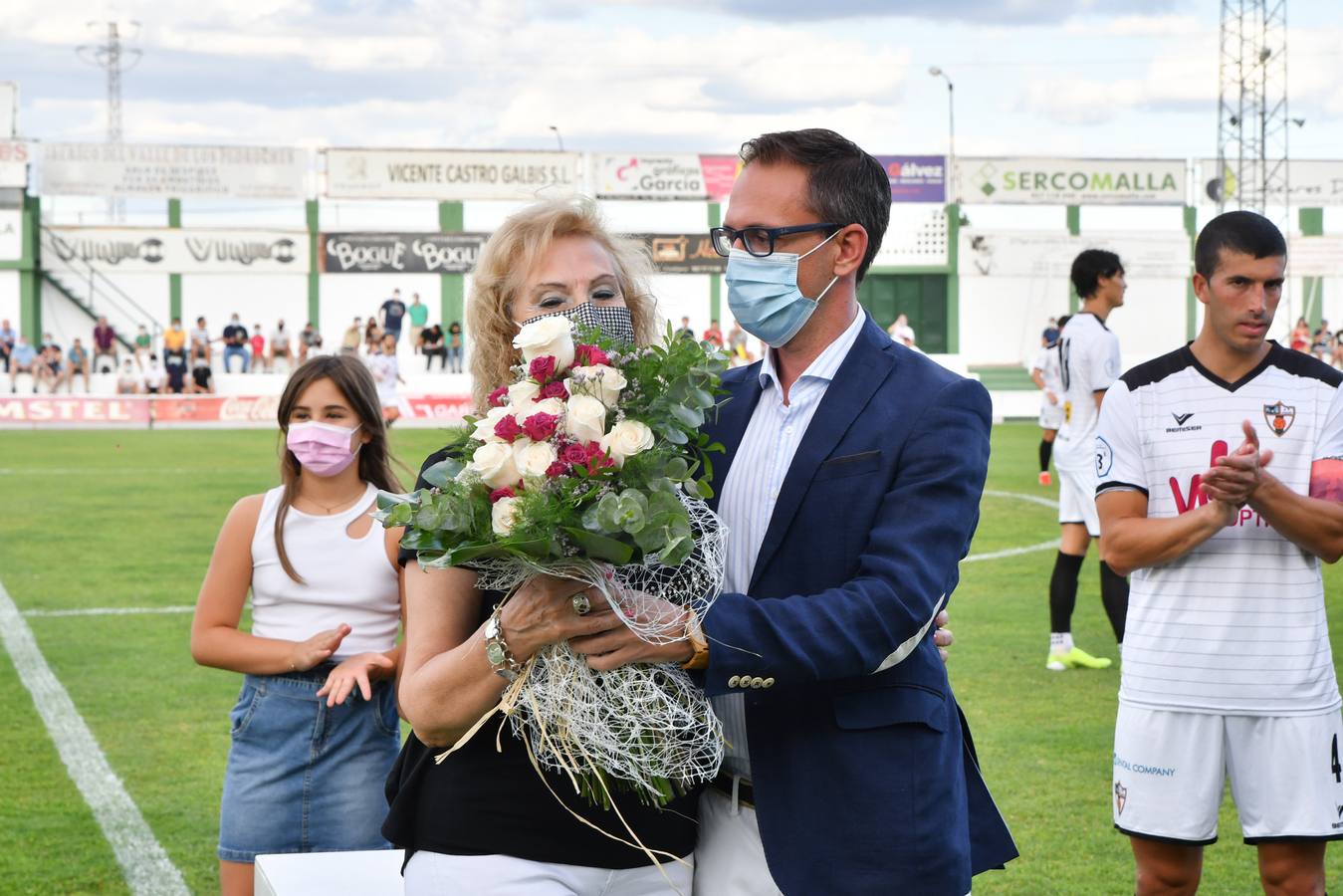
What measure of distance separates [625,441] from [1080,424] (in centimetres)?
757

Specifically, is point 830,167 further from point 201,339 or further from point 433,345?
point 433,345

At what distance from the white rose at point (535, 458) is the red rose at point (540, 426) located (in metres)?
0.01

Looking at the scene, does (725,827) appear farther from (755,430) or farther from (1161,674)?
(1161,674)

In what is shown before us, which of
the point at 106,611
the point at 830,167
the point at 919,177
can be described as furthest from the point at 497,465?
the point at 919,177

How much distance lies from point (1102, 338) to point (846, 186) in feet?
22.5

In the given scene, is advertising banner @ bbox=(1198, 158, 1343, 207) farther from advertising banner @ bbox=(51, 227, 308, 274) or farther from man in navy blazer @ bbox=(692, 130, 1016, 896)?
man in navy blazer @ bbox=(692, 130, 1016, 896)

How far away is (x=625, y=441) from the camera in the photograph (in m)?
2.32

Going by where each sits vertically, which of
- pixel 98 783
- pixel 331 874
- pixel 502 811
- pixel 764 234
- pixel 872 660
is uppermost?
pixel 764 234

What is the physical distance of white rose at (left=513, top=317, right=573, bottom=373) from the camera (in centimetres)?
244

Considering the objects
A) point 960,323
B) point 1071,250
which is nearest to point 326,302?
point 960,323

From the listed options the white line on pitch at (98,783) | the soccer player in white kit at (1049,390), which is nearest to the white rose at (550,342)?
the white line on pitch at (98,783)

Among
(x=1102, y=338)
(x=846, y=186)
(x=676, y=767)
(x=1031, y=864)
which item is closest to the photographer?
(x=676, y=767)

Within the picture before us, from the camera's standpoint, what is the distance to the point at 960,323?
2051 inches

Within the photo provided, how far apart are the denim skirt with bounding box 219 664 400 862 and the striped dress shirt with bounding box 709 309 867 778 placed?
5.07ft
